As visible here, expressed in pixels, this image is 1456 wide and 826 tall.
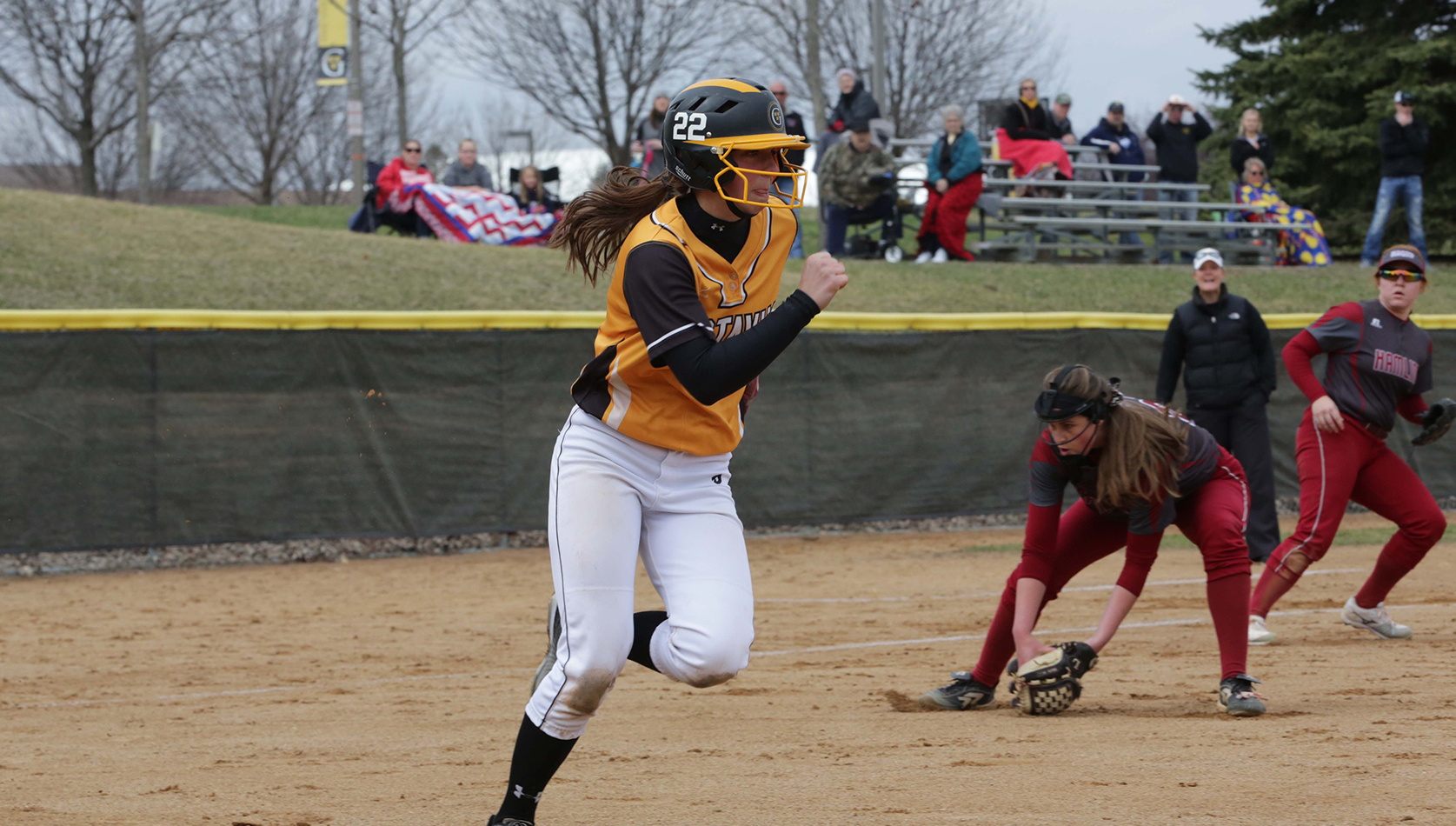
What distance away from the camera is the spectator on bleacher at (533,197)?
19.6 meters

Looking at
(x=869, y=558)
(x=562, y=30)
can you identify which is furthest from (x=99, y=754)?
(x=562, y=30)

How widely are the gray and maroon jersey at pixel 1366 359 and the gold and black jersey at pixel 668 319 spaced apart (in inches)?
169

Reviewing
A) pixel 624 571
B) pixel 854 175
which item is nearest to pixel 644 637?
pixel 624 571

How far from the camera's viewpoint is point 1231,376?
10109mm

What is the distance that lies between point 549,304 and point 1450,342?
9260 mm

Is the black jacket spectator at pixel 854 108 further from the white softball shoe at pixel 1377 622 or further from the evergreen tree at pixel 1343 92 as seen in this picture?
the white softball shoe at pixel 1377 622

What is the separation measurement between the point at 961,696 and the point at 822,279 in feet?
9.23

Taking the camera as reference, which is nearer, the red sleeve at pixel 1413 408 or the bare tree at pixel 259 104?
the red sleeve at pixel 1413 408

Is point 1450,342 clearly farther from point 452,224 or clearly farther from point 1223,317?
point 452,224

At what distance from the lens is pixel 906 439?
12.7 metres

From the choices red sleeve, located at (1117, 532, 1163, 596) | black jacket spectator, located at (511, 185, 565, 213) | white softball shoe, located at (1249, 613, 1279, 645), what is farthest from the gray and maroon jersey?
black jacket spectator, located at (511, 185, 565, 213)

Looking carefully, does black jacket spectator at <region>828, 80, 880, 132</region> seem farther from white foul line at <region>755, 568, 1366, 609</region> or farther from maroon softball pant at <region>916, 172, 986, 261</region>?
white foul line at <region>755, 568, 1366, 609</region>

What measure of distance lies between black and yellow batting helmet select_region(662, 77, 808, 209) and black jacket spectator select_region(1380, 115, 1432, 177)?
1534 cm

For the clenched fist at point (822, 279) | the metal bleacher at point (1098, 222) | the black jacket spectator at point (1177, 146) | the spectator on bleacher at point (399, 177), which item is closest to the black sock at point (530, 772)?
the clenched fist at point (822, 279)
